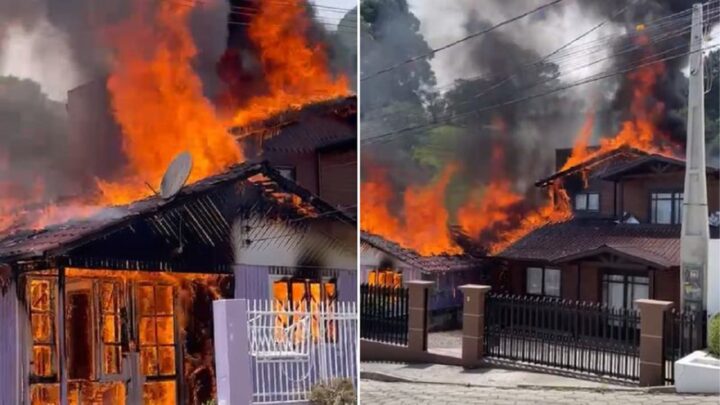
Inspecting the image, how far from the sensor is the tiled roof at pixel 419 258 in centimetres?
269

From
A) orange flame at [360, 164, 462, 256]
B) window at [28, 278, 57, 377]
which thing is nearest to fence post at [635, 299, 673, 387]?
orange flame at [360, 164, 462, 256]

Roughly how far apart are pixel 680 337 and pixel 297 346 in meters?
1.36

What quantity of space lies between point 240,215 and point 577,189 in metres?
1.23

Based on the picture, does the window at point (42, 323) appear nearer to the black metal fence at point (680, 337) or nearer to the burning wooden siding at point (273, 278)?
the burning wooden siding at point (273, 278)

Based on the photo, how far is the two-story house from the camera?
2.43 metres

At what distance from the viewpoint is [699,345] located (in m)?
2.43

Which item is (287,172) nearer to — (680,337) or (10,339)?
(10,339)

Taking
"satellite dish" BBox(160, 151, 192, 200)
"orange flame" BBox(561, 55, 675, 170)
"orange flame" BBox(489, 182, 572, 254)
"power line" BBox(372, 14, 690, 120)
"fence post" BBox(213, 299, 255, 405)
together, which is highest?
"power line" BBox(372, 14, 690, 120)

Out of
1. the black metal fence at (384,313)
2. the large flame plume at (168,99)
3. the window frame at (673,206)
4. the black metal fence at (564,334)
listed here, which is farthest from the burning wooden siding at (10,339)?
the window frame at (673,206)

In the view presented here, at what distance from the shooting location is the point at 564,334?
2.54 meters

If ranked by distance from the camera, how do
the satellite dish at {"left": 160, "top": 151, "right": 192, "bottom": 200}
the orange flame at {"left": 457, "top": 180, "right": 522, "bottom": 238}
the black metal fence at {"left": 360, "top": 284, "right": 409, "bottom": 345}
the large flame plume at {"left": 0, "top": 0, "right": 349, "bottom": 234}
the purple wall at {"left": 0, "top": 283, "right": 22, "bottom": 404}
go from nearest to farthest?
the purple wall at {"left": 0, "top": 283, "right": 22, "bottom": 404} → the large flame plume at {"left": 0, "top": 0, "right": 349, "bottom": 234} → the satellite dish at {"left": 160, "top": 151, "right": 192, "bottom": 200} → the orange flame at {"left": 457, "top": 180, "right": 522, "bottom": 238} → the black metal fence at {"left": 360, "top": 284, "right": 409, "bottom": 345}

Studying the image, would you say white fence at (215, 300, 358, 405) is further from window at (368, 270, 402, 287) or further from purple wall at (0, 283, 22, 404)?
purple wall at (0, 283, 22, 404)

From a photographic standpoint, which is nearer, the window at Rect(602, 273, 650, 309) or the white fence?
the window at Rect(602, 273, 650, 309)

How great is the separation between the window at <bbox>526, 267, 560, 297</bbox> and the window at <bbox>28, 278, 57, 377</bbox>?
5.42 feet
